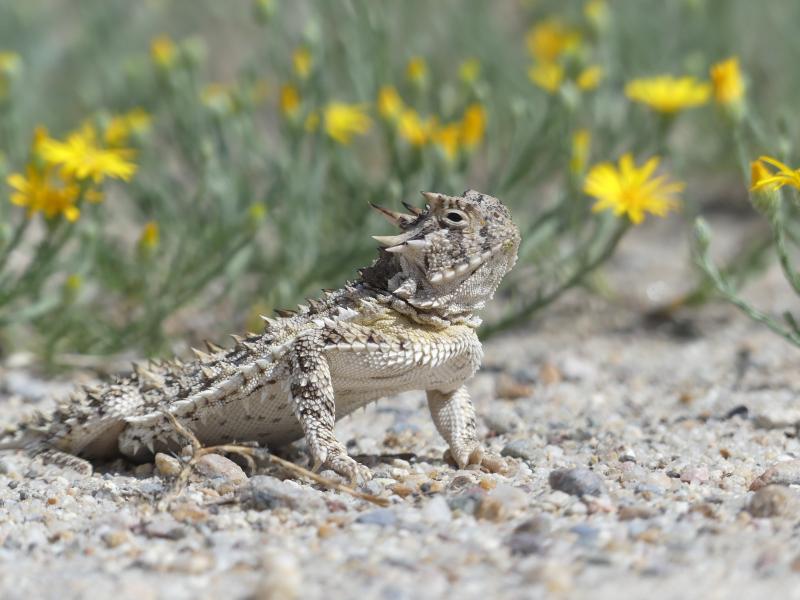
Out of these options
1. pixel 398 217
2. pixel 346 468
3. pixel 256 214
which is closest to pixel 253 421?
pixel 346 468

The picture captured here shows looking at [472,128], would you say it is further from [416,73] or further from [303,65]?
[303,65]

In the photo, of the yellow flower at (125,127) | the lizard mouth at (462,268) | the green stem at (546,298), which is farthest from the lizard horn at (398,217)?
the yellow flower at (125,127)

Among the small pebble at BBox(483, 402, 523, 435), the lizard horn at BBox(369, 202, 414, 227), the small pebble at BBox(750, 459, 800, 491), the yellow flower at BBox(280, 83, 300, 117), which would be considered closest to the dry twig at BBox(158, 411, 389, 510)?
the lizard horn at BBox(369, 202, 414, 227)

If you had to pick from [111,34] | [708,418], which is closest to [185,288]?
[708,418]

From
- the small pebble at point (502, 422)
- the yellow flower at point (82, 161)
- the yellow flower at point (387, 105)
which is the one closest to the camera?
the small pebble at point (502, 422)

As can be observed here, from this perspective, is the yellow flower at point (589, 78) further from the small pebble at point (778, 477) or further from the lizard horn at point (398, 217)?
the small pebble at point (778, 477)

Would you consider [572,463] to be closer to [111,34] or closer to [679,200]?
[679,200]

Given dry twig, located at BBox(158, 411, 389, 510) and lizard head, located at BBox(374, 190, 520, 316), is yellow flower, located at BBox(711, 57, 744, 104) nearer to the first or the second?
lizard head, located at BBox(374, 190, 520, 316)
